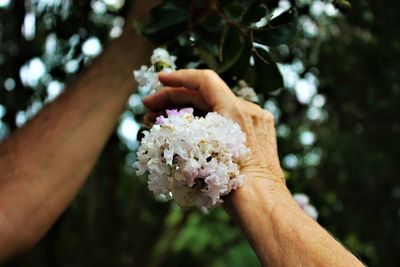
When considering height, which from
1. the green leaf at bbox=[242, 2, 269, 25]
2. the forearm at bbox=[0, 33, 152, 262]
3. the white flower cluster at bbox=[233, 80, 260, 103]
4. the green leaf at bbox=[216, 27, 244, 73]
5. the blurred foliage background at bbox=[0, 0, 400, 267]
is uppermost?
the green leaf at bbox=[242, 2, 269, 25]

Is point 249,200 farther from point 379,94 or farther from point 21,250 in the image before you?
point 379,94

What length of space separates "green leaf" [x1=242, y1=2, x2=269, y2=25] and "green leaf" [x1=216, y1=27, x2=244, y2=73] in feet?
0.13

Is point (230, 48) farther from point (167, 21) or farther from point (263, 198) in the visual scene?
point (263, 198)

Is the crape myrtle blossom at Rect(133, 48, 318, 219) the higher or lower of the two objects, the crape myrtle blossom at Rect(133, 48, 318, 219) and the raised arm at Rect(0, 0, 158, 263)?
the higher

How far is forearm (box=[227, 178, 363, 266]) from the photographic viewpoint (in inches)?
39.4

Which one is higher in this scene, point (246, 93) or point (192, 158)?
point (192, 158)

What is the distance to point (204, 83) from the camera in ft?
4.12

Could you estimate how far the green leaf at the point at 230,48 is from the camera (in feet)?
4.61

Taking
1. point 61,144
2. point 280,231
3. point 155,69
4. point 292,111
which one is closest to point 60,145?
point 61,144

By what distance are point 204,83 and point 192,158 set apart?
28 centimetres

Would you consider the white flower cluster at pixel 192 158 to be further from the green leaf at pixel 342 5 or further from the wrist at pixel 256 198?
the green leaf at pixel 342 5

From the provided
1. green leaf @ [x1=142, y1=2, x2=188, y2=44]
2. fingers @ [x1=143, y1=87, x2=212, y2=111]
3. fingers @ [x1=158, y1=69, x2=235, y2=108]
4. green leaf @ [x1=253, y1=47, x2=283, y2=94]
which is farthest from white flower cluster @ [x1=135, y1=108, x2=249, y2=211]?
green leaf @ [x1=142, y1=2, x2=188, y2=44]

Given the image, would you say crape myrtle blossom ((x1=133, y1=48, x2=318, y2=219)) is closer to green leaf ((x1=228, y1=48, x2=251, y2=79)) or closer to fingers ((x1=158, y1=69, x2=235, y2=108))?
fingers ((x1=158, y1=69, x2=235, y2=108))

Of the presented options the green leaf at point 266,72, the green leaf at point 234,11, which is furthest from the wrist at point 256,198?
the green leaf at point 234,11
